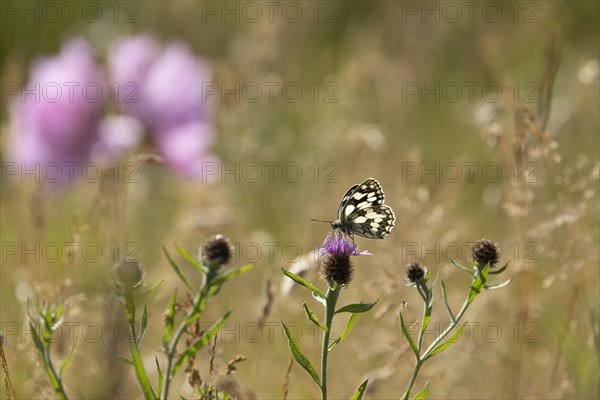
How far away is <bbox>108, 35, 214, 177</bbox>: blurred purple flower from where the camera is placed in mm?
1958

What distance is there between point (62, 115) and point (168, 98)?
8.8 inches

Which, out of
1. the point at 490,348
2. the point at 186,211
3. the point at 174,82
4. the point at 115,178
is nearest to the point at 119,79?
the point at 174,82

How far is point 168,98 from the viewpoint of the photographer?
2.02 m

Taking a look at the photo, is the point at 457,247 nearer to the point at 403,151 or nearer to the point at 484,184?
the point at 403,151

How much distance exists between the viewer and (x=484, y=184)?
2766 mm

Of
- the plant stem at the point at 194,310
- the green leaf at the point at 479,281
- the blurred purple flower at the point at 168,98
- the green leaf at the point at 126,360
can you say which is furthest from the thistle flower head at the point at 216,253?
the blurred purple flower at the point at 168,98

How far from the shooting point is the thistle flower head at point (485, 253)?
2.89ft

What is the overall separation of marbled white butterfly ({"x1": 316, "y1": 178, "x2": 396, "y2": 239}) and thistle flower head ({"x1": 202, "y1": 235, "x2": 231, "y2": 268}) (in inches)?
10.5

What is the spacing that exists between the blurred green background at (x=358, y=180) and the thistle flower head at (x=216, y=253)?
0.41 feet

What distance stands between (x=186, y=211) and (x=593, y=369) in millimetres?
832

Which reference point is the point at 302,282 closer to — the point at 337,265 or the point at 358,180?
the point at 337,265

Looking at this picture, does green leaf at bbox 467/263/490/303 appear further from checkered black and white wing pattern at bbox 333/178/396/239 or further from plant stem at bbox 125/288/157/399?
plant stem at bbox 125/288/157/399

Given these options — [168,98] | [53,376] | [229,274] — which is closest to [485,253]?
[229,274]

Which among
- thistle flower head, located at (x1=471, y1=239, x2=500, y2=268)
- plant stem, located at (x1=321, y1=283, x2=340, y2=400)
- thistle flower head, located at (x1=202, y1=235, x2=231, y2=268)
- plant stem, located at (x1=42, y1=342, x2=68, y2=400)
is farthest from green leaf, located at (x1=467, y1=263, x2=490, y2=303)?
plant stem, located at (x1=42, y1=342, x2=68, y2=400)
